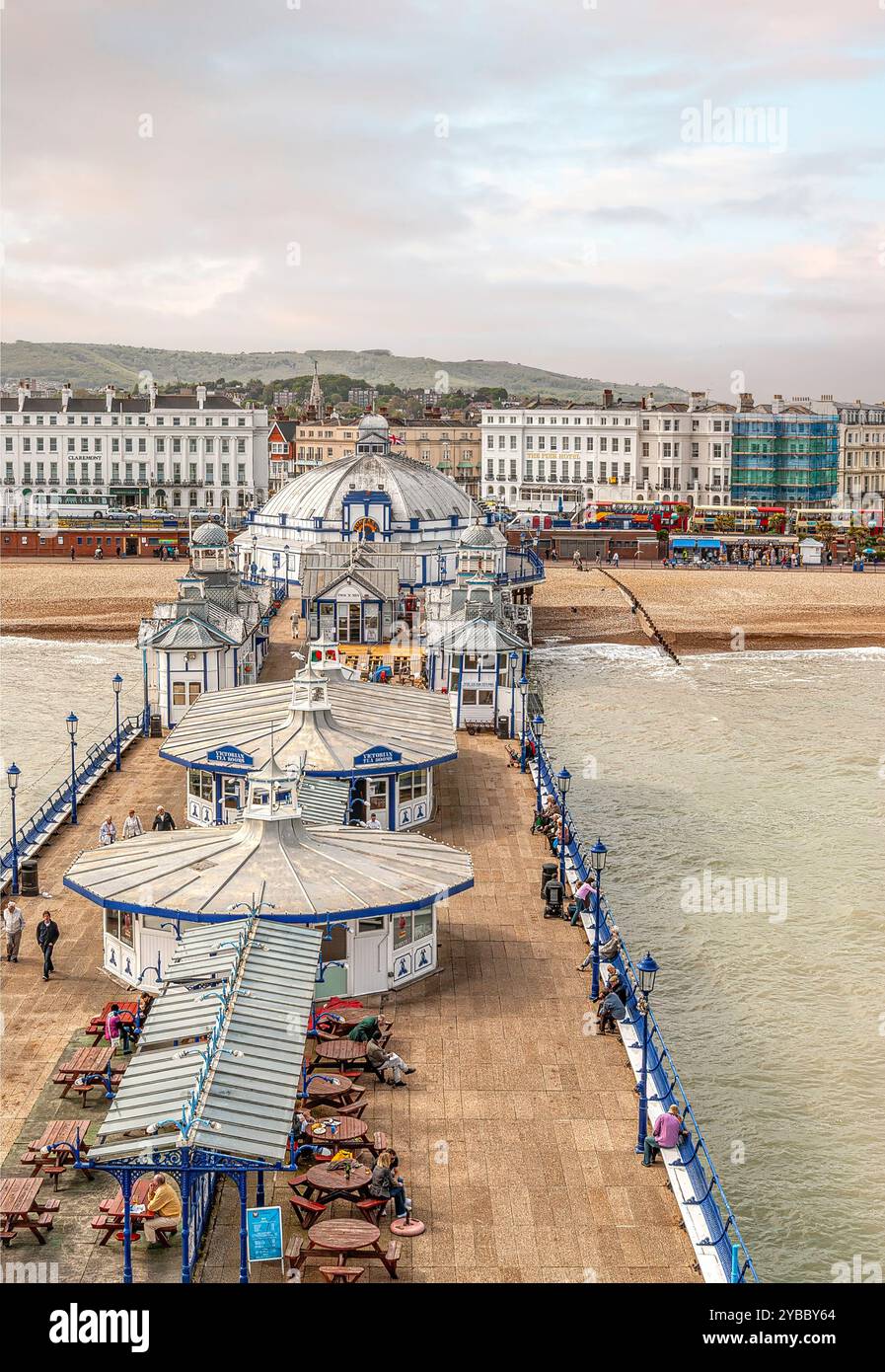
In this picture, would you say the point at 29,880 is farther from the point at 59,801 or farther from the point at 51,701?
the point at 51,701

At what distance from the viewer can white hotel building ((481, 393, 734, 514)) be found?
148m

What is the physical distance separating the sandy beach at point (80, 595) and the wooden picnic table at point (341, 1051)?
5898cm

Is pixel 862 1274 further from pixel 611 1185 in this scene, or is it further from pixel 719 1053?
pixel 719 1053

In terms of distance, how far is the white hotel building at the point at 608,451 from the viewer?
486ft

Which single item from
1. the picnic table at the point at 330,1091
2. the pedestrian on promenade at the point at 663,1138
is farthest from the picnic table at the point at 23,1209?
the pedestrian on promenade at the point at 663,1138

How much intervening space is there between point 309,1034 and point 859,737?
3581 cm

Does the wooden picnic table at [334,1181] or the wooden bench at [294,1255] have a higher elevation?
the wooden picnic table at [334,1181]

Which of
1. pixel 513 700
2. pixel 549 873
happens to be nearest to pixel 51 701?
pixel 513 700

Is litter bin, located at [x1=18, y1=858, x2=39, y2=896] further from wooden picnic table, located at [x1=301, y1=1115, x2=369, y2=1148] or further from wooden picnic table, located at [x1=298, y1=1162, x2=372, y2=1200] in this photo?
wooden picnic table, located at [x1=298, y1=1162, x2=372, y2=1200]

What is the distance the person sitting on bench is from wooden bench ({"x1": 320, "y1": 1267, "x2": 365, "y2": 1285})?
73.8 inches

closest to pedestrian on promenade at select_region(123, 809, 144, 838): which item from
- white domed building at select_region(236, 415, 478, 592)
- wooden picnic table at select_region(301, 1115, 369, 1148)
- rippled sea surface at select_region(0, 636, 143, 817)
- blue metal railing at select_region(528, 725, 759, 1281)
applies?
rippled sea surface at select_region(0, 636, 143, 817)

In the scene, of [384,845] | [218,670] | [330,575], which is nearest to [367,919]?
[384,845]

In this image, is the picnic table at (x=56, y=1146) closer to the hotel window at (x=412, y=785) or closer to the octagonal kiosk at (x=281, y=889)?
the octagonal kiosk at (x=281, y=889)

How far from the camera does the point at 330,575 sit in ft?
225
